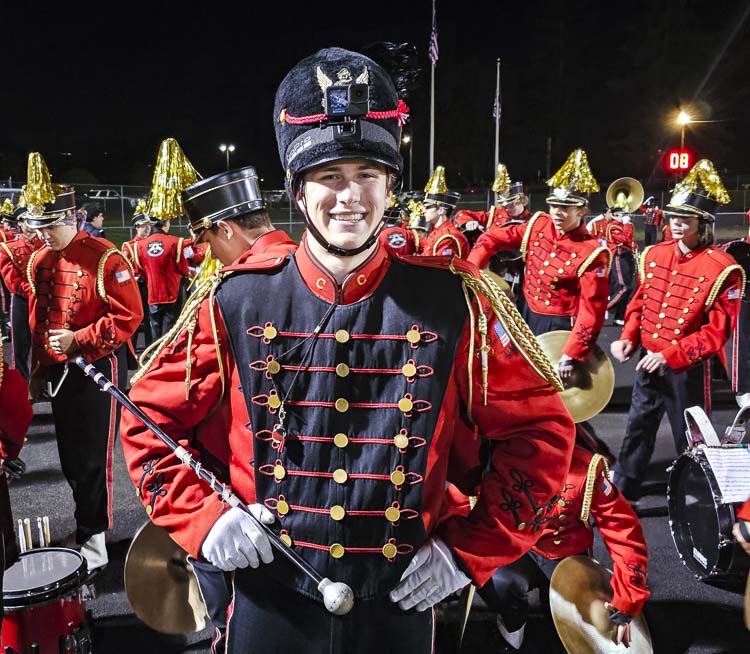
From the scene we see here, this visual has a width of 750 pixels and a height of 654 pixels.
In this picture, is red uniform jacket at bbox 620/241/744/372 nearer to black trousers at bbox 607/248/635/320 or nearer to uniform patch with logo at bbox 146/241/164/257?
black trousers at bbox 607/248/635/320

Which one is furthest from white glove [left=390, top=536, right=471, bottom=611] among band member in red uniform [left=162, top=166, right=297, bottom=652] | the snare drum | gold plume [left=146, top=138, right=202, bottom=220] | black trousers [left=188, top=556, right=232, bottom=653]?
gold plume [left=146, top=138, right=202, bottom=220]

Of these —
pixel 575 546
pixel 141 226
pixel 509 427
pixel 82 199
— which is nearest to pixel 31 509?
pixel 575 546

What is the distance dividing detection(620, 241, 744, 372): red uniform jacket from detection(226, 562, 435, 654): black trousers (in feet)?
12.0

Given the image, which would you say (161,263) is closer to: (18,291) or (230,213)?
(18,291)

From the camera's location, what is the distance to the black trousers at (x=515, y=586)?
3338mm

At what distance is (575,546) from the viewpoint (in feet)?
11.0

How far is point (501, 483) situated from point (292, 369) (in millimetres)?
597

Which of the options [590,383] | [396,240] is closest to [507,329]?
[590,383]

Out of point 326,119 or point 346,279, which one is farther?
point 346,279

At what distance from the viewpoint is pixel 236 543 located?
5.43 feet

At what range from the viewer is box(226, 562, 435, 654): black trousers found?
5.67 ft

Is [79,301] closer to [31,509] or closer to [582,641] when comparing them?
[31,509]

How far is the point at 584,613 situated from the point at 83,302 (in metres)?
3.31

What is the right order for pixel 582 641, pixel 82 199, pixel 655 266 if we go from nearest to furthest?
pixel 582 641, pixel 655 266, pixel 82 199
